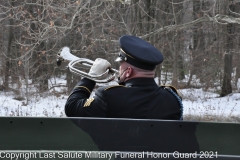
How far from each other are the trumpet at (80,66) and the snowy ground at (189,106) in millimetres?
7774

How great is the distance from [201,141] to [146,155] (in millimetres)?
760

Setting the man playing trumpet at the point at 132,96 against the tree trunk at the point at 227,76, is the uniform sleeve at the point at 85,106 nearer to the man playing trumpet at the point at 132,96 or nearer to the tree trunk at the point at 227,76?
the man playing trumpet at the point at 132,96

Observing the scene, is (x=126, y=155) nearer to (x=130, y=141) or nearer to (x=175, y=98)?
(x=130, y=141)

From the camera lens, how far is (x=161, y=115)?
9.41 feet

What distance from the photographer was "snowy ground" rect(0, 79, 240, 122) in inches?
440

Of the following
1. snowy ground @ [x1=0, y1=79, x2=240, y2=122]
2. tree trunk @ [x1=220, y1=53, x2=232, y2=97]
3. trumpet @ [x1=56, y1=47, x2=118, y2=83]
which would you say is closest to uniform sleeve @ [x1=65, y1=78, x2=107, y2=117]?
trumpet @ [x1=56, y1=47, x2=118, y2=83]

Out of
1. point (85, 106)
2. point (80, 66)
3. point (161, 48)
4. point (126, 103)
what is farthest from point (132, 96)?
point (161, 48)

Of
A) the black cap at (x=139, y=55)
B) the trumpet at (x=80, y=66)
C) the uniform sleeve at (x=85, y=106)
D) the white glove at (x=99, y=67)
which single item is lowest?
the uniform sleeve at (x=85, y=106)

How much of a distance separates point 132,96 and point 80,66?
23.0 inches

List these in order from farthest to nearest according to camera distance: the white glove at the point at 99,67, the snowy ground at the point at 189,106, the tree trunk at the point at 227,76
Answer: the tree trunk at the point at 227,76, the snowy ground at the point at 189,106, the white glove at the point at 99,67

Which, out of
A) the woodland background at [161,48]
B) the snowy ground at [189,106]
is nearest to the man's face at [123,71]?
the snowy ground at [189,106]

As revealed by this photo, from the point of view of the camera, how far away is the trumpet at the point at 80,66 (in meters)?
2.95

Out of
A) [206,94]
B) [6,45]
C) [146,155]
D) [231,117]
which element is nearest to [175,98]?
[146,155]

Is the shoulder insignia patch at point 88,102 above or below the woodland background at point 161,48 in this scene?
above
